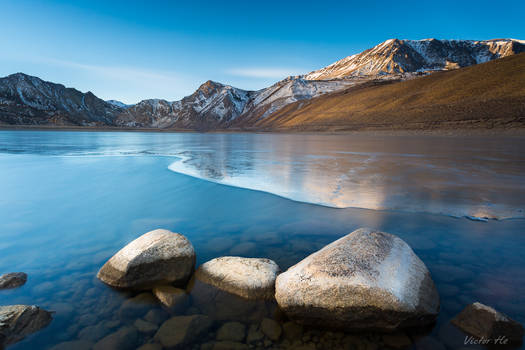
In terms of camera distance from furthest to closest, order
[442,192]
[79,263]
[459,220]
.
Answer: [442,192], [459,220], [79,263]

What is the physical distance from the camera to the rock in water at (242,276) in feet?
11.2

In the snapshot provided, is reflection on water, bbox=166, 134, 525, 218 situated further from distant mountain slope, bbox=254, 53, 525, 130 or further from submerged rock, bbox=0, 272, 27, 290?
distant mountain slope, bbox=254, 53, 525, 130

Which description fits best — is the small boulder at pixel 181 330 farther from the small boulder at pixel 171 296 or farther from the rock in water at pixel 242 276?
the rock in water at pixel 242 276

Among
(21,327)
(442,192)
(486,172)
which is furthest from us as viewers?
(486,172)

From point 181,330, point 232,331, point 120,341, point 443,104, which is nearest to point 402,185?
point 232,331

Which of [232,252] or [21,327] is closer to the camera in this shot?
[21,327]

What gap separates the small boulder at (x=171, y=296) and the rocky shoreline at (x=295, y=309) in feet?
0.04

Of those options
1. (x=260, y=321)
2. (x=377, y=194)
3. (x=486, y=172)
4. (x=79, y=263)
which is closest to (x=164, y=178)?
(x=79, y=263)

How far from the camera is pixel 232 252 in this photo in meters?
4.68

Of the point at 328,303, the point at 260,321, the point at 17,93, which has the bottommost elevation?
the point at 260,321

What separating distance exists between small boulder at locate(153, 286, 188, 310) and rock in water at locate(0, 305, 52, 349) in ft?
3.85

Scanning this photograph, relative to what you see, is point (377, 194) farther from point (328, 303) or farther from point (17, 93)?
point (17, 93)

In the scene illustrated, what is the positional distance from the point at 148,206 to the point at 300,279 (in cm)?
558

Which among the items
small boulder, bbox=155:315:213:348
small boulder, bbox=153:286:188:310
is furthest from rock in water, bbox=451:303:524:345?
small boulder, bbox=153:286:188:310
